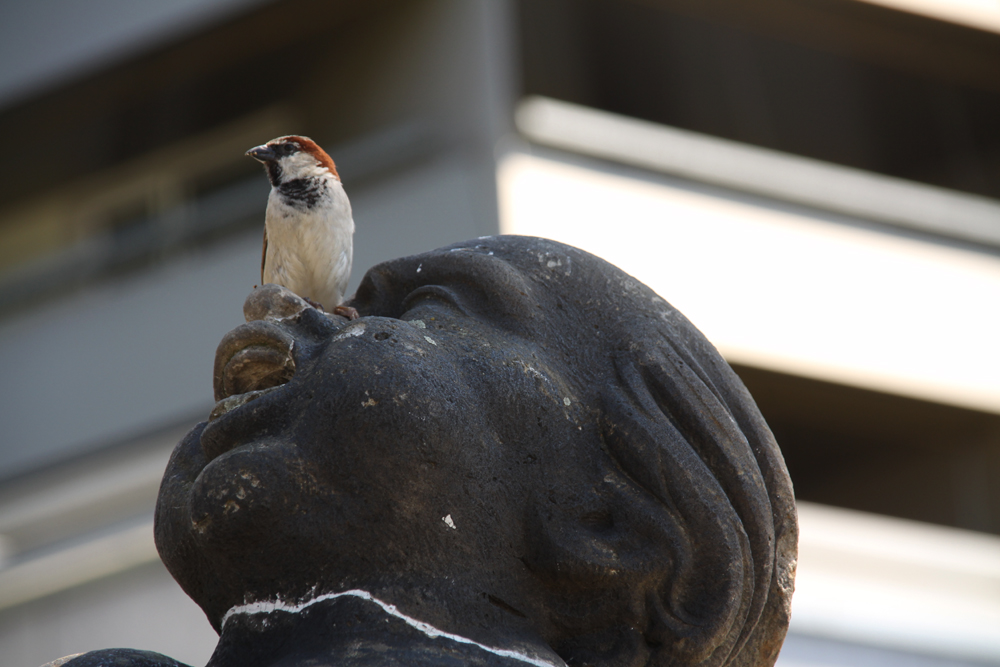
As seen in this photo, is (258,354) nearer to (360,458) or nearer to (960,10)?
(360,458)

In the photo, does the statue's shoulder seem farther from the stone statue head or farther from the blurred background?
the blurred background

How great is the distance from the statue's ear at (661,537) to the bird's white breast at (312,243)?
1.43 metres

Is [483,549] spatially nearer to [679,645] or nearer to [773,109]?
[679,645]

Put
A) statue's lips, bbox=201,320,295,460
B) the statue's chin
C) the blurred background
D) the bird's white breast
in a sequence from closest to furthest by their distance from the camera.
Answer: the statue's chin → statue's lips, bbox=201,320,295,460 → the bird's white breast → the blurred background

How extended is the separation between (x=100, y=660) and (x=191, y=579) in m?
0.17

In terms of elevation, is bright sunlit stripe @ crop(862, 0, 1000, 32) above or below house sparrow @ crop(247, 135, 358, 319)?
above

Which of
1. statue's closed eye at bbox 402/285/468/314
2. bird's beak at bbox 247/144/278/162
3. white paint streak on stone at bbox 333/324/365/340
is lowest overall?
white paint streak on stone at bbox 333/324/365/340

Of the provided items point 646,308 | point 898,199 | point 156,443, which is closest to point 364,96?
point 156,443

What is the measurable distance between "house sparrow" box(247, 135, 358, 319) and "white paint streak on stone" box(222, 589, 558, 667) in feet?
5.01

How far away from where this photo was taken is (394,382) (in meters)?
1.92

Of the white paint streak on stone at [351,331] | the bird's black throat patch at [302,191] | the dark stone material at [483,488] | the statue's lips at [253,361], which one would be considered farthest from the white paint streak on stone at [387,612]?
the bird's black throat patch at [302,191]

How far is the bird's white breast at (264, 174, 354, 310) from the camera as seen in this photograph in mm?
3361

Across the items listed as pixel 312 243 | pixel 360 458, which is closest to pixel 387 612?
pixel 360 458

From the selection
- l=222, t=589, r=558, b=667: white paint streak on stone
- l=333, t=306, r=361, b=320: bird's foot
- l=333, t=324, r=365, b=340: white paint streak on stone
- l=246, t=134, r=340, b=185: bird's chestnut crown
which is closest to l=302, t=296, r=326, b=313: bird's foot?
l=333, t=306, r=361, b=320: bird's foot
